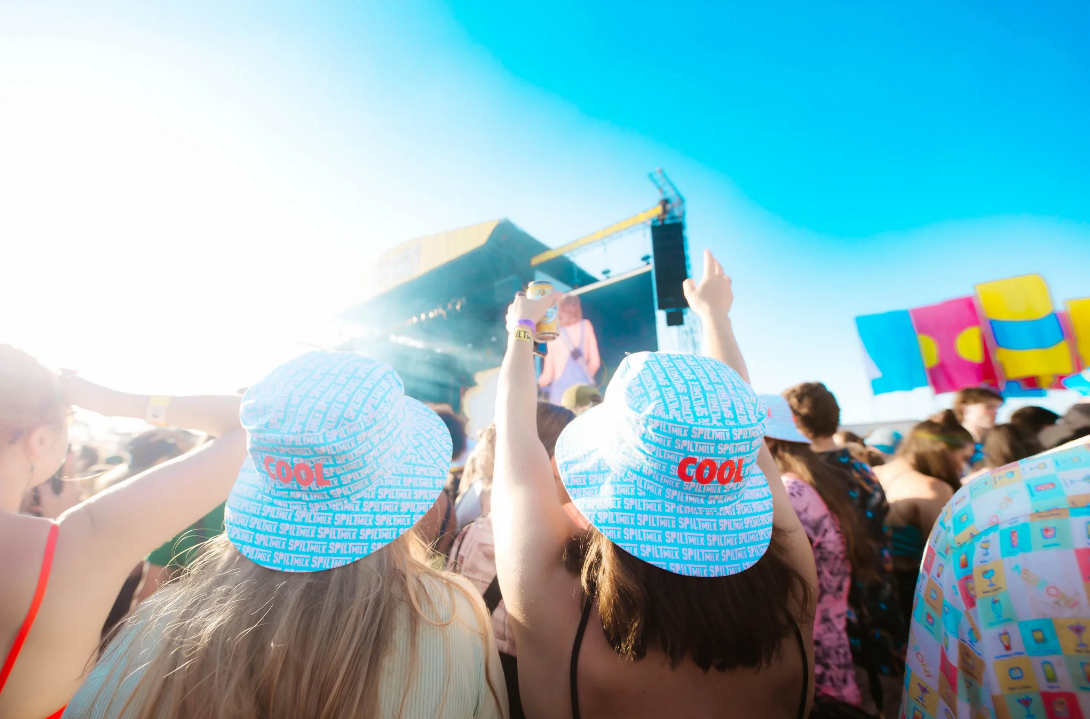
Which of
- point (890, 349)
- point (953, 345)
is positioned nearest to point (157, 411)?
point (890, 349)

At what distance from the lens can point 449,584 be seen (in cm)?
106

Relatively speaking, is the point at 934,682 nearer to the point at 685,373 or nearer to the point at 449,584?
the point at 685,373

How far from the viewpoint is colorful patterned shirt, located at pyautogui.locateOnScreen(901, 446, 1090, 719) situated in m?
0.88

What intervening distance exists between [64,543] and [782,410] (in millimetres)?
2714

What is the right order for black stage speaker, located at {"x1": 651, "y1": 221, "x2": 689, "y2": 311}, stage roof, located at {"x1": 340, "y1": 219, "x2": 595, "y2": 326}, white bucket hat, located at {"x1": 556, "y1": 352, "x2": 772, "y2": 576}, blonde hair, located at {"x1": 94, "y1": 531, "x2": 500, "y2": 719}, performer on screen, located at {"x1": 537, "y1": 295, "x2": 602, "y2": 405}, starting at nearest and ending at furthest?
1. blonde hair, located at {"x1": 94, "y1": 531, "x2": 500, "y2": 719}
2. white bucket hat, located at {"x1": 556, "y1": 352, "x2": 772, "y2": 576}
3. black stage speaker, located at {"x1": 651, "y1": 221, "x2": 689, "y2": 311}
4. performer on screen, located at {"x1": 537, "y1": 295, "x2": 602, "y2": 405}
5. stage roof, located at {"x1": 340, "y1": 219, "x2": 595, "y2": 326}

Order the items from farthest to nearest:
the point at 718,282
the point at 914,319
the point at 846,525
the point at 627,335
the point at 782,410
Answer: the point at 627,335
the point at 914,319
the point at 782,410
the point at 846,525
the point at 718,282

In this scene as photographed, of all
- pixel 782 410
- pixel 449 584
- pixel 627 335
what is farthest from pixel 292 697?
pixel 627 335

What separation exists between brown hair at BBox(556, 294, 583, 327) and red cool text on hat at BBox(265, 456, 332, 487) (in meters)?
7.81

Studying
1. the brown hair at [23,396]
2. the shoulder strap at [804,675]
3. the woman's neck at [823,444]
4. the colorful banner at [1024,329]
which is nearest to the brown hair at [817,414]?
the woman's neck at [823,444]

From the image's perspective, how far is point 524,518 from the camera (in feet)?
3.46

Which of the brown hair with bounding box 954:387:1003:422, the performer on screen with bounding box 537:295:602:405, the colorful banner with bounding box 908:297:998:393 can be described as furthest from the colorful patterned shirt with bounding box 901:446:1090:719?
the performer on screen with bounding box 537:295:602:405

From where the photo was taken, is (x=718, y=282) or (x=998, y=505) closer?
(x=998, y=505)

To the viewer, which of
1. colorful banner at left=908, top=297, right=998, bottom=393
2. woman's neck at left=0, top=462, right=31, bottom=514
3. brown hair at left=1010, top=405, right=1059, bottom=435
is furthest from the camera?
colorful banner at left=908, top=297, right=998, bottom=393

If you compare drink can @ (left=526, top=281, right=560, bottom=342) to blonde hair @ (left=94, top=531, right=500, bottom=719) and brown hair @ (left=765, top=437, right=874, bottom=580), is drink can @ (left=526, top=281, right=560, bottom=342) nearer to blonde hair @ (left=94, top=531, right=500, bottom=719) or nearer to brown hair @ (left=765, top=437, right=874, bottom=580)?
blonde hair @ (left=94, top=531, right=500, bottom=719)
